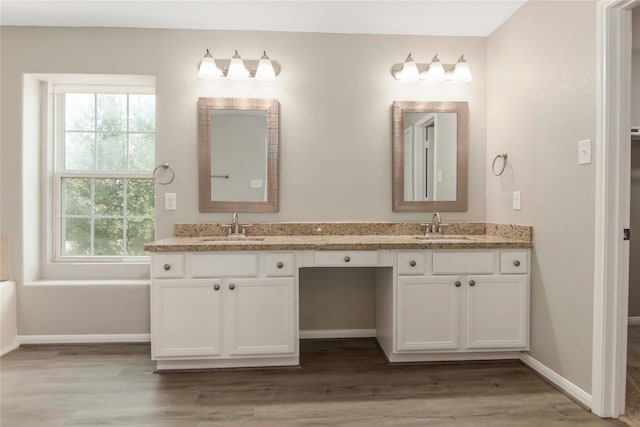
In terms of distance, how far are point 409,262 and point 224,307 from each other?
1.11m

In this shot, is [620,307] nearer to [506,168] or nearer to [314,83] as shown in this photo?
[506,168]

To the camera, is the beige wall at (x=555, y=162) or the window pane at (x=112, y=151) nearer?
the beige wall at (x=555, y=162)

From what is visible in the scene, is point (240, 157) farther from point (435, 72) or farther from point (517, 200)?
point (517, 200)

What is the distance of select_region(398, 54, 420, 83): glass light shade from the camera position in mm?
2764

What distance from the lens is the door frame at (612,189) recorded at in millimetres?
1809

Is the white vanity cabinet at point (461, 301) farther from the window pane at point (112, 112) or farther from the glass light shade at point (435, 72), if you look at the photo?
the window pane at point (112, 112)

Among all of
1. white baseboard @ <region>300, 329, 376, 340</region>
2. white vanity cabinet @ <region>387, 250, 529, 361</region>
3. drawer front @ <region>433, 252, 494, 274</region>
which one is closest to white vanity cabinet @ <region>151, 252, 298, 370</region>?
white baseboard @ <region>300, 329, 376, 340</region>

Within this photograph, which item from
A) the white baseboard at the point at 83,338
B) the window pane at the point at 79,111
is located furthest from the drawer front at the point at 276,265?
the window pane at the point at 79,111

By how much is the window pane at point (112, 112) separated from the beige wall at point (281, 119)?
10.7 inches

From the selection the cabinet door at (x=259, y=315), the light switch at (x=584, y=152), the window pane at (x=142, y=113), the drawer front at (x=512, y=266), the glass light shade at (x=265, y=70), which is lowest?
the cabinet door at (x=259, y=315)

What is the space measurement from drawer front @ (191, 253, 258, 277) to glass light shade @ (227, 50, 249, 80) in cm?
125

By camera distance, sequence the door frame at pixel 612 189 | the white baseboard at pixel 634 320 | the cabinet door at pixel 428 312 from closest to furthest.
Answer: the door frame at pixel 612 189 < the cabinet door at pixel 428 312 < the white baseboard at pixel 634 320

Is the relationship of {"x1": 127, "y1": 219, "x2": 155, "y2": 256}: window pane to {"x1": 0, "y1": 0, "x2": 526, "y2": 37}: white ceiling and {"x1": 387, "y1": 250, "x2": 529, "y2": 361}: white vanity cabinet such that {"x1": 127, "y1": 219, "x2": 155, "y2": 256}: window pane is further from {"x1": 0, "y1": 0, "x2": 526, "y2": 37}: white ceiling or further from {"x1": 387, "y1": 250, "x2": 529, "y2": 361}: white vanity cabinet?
{"x1": 387, "y1": 250, "x2": 529, "y2": 361}: white vanity cabinet

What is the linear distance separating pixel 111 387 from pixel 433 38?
3.05 m
